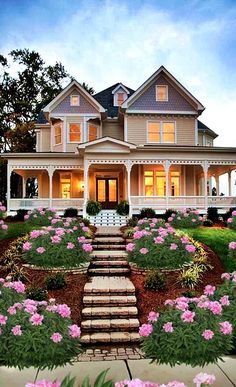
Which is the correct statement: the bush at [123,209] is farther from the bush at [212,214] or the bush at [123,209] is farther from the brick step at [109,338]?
the brick step at [109,338]

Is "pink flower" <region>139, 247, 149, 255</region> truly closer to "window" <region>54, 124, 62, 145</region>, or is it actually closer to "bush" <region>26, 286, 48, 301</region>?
"bush" <region>26, 286, 48, 301</region>

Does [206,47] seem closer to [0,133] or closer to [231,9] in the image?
[231,9]

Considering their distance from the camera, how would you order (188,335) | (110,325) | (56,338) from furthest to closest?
(110,325) < (188,335) < (56,338)

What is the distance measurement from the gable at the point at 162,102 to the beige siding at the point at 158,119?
0.65m

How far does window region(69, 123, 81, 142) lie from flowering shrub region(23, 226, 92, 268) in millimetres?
14052

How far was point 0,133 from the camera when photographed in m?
37.0

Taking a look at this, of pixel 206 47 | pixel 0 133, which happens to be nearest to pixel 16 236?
pixel 206 47

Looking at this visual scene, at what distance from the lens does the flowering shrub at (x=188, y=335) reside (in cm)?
428

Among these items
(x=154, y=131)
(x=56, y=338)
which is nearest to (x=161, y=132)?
(x=154, y=131)

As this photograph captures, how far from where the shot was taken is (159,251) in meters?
8.64

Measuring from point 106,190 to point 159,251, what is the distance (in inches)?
553

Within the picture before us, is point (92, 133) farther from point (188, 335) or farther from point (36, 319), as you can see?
point (188, 335)

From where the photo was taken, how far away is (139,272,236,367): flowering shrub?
4.28 m

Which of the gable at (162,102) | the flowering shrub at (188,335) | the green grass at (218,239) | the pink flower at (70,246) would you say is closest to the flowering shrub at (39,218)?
the pink flower at (70,246)
